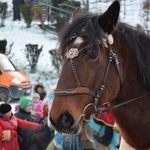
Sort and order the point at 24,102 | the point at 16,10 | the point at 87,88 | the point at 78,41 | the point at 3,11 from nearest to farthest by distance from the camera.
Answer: the point at 87,88, the point at 78,41, the point at 24,102, the point at 3,11, the point at 16,10

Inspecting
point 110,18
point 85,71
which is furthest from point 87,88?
point 110,18

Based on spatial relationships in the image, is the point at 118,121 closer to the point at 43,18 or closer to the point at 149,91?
the point at 149,91

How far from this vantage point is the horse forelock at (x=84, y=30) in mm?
3318

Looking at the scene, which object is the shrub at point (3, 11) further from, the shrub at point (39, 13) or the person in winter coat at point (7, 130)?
the person in winter coat at point (7, 130)

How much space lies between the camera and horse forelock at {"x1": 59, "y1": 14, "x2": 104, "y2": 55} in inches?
131

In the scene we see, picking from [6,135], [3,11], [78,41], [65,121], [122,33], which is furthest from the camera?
[3,11]

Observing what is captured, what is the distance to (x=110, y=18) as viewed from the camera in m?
3.37

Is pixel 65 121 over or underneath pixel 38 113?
over

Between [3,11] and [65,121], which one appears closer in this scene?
[65,121]

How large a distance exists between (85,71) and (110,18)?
0.49 m

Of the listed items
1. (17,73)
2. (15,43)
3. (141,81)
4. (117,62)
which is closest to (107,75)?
(117,62)

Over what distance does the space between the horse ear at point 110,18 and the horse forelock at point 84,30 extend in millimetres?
50

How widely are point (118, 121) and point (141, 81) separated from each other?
0.40 meters

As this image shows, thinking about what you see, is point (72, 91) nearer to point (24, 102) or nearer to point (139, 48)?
point (139, 48)
